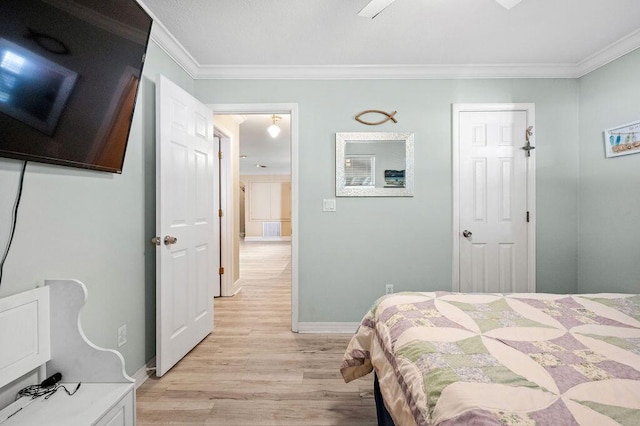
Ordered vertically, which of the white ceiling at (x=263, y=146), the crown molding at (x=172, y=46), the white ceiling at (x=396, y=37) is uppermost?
the white ceiling at (x=263, y=146)

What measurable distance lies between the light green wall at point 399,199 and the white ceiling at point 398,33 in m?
0.19

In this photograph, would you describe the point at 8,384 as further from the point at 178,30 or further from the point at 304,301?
the point at 178,30

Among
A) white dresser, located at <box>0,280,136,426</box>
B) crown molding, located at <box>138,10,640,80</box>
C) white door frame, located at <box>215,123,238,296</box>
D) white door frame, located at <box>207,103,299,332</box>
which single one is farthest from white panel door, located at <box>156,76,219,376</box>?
white door frame, located at <box>215,123,238,296</box>

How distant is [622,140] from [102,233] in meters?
3.79

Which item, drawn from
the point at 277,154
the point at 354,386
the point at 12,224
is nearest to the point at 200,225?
the point at 12,224

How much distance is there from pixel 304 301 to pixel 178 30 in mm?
2434

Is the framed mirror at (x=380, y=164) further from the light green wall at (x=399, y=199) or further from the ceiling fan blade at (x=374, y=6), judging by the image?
the ceiling fan blade at (x=374, y=6)

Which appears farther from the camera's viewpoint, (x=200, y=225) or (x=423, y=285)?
(x=423, y=285)

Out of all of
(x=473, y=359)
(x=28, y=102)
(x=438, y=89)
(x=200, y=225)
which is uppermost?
(x=438, y=89)

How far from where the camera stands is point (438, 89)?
111 inches

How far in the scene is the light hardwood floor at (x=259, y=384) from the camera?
1.70 meters

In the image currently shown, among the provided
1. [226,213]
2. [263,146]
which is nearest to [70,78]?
[226,213]

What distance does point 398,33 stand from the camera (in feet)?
7.36

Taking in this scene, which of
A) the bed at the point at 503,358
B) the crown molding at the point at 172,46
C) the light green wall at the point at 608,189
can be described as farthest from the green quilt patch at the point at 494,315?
the crown molding at the point at 172,46
